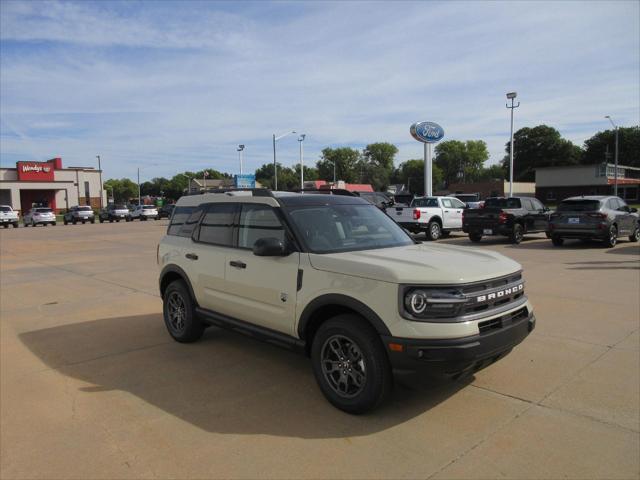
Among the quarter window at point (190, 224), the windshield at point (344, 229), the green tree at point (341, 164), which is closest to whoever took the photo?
the windshield at point (344, 229)

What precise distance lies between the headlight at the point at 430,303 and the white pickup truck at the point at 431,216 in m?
15.7

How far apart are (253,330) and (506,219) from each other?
1409cm

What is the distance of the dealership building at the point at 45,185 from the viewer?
208 feet

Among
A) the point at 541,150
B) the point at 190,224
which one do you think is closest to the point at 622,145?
the point at 541,150

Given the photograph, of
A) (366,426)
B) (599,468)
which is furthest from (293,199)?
(599,468)

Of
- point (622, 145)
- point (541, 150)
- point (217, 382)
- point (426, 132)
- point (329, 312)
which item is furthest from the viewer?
point (541, 150)

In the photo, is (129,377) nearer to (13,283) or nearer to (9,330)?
(9,330)

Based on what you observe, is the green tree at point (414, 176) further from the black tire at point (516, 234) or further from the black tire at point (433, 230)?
the black tire at point (516, 234)

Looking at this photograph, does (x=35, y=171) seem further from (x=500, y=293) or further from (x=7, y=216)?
(x=500, y=293)

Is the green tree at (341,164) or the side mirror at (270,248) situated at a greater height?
the green tree at (341,164)

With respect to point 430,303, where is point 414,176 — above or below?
above

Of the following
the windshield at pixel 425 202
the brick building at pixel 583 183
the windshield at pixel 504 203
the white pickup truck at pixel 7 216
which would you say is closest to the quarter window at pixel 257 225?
the windshield at pixel 504 203

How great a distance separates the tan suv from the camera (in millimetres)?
3479

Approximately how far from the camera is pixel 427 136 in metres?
32.3
